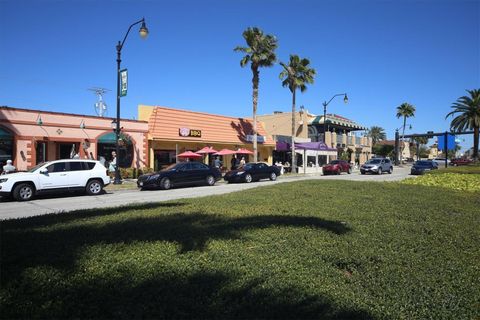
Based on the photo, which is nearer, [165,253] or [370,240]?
[165,253]

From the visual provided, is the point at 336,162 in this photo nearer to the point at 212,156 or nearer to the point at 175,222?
the point at 212,156

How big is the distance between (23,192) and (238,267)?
13173 mm

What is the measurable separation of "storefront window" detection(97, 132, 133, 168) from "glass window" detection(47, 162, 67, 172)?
8.61 meters

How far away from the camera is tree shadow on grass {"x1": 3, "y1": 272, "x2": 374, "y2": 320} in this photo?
3312 mm

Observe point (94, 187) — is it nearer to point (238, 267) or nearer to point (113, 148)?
point (113, 148)

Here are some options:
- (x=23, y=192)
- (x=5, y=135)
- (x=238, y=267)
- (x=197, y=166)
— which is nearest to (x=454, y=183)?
(x=197, y=166)

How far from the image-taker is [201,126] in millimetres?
32156

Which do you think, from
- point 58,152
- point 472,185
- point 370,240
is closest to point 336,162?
point 472,185

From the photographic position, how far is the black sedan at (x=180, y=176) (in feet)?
62.4

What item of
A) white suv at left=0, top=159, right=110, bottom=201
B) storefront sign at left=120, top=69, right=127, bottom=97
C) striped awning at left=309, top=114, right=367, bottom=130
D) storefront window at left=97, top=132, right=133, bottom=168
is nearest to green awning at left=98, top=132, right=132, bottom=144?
storefront window at left=97, top=132, right=133, bottom=168

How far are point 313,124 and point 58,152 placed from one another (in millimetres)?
38020

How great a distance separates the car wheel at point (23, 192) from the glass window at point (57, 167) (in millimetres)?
1109

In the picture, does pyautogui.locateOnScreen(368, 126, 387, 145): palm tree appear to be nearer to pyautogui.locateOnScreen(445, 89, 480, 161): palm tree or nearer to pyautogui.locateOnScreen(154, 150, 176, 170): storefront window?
pyautogui.locateOnScreen(445, 89, 480, 161): palm tree

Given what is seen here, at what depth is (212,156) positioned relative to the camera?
1321 inches
